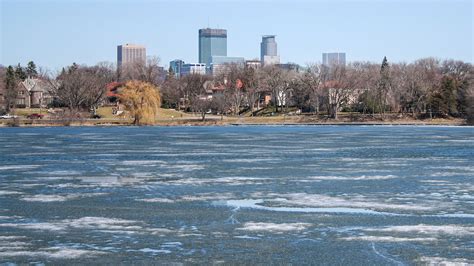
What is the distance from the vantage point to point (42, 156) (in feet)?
110

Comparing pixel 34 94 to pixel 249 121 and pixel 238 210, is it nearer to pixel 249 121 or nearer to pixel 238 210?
pixel 249 121

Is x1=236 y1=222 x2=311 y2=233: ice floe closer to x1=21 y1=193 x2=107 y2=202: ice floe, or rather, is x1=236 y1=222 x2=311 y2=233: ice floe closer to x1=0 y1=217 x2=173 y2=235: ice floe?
x1=0 y1=217 x2=173 y2=235: ice floe

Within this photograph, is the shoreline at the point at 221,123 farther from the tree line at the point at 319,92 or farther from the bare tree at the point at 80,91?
the bare tree at the point at 80,91

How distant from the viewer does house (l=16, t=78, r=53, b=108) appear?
10812 cm

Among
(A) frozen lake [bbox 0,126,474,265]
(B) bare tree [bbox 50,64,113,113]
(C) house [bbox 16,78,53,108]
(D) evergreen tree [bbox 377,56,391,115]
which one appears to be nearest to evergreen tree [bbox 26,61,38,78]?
(C) house [bbox 16,78,53,108]

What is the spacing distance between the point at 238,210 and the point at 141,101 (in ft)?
199

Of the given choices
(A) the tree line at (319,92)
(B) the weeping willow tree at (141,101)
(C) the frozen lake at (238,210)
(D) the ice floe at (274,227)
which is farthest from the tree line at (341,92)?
(D) the ice floe at (274,227)

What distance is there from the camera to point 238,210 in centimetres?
1706

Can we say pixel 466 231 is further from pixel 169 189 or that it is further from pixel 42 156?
pixel 42 156

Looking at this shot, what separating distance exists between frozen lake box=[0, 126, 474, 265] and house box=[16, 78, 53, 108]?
3175 inches

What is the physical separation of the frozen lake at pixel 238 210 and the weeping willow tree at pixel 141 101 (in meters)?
45.4

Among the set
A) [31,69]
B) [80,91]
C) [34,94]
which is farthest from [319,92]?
[31,69]

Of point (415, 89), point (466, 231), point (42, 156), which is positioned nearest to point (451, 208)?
point (466, 231)

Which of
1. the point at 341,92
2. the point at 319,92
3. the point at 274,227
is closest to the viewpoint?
the point at 274,227
